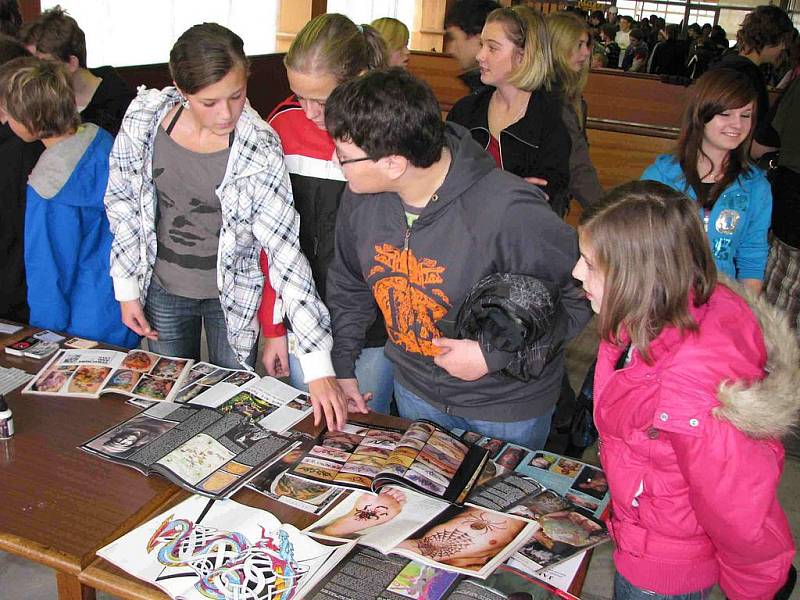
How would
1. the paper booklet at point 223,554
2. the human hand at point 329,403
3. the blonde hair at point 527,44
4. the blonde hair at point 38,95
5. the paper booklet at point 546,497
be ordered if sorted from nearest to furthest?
the paper booklet at point 223,554, the paper booklet at point 546,497, the human hand at point 329,403, the blonde hair at point 38,95, the blonde hair at point 527,44

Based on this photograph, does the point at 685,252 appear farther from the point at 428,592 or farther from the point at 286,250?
the point at 286,250

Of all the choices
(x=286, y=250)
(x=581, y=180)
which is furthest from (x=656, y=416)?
(x=581, y=180)

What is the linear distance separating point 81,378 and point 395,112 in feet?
3.24

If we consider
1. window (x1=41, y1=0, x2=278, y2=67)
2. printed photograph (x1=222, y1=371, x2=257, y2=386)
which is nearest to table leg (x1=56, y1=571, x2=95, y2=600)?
printed photograph (x1=222, y1=371, x2=257, y2=386)

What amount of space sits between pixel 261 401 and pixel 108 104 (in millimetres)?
1848

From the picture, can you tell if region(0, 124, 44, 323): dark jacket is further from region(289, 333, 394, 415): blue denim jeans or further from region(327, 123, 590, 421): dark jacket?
region(327, 123, 590, 421): dark jacket

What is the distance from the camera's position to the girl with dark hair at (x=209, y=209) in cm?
180

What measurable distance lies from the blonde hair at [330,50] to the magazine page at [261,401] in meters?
0.75

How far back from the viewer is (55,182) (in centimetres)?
226

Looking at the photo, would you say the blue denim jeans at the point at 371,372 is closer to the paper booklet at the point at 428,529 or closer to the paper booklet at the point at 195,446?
the paper booklet at the point at 195,446

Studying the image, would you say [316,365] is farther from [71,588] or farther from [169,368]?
[71,588]

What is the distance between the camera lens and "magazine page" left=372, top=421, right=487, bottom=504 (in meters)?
1.51

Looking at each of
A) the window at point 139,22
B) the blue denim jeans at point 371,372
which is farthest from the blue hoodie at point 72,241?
the window at point 139,22

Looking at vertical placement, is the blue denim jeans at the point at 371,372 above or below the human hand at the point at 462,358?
below
